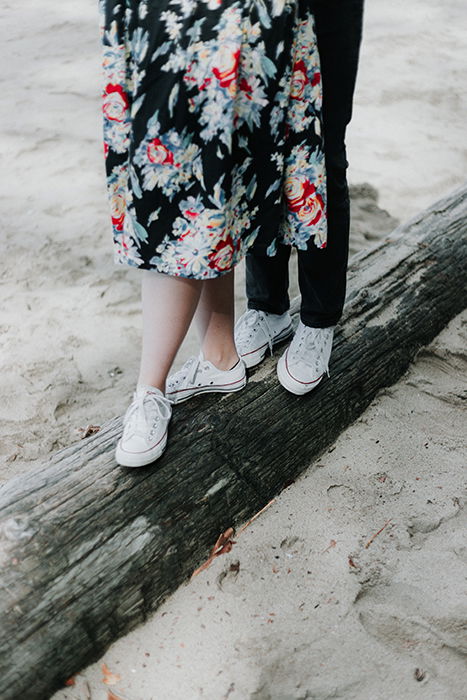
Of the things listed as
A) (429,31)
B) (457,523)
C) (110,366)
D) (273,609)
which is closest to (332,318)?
(457,523)

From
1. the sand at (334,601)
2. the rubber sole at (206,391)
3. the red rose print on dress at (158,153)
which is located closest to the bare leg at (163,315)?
the rubber sole at (206,391)

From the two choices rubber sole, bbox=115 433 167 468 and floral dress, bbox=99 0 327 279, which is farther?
rubber sole, bbox=115 433 167 468

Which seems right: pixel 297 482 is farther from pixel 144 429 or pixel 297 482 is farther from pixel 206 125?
pixel 206 125

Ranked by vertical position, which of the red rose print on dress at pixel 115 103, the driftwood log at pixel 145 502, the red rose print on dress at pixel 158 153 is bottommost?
the driftwood log at pixel 145 502

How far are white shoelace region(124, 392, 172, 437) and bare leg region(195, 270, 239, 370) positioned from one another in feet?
0.65

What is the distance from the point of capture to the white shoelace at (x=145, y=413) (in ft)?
5.15

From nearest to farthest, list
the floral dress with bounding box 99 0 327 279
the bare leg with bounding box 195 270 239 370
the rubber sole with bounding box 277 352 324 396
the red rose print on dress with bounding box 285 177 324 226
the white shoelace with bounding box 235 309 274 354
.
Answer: the floral dress with bounding box 99 0 327 279 → the red rose print on dress with bounding box 285 177 324 226 → the bare leg with bounding box 195 270 239 370 → the rubber sole with bounding box 277 352 324 396 → the white shoelace with bounding box 235 309 274 354

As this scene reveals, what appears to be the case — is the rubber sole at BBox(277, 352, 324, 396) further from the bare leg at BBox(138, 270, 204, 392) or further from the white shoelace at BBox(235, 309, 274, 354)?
the bare leg at BBox(138, 270, 204, 392)

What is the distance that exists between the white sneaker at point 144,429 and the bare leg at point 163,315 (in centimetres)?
4

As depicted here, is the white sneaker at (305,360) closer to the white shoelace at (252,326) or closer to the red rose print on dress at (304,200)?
the white shoelace at (252,326)

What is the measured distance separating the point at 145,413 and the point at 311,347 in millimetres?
507

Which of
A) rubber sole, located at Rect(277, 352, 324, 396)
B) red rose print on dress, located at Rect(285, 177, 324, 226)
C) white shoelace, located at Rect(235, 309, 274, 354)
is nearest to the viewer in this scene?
red rose print on dress, located at Rect(285, 177, 324, 226)

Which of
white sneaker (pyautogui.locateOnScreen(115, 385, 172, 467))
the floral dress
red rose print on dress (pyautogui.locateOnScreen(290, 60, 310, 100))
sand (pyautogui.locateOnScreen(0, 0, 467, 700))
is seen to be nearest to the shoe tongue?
white sneaker (pyautogui.locateOnScreen(115, 385, 172, 467))

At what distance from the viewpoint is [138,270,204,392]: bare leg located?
4.98 feet
